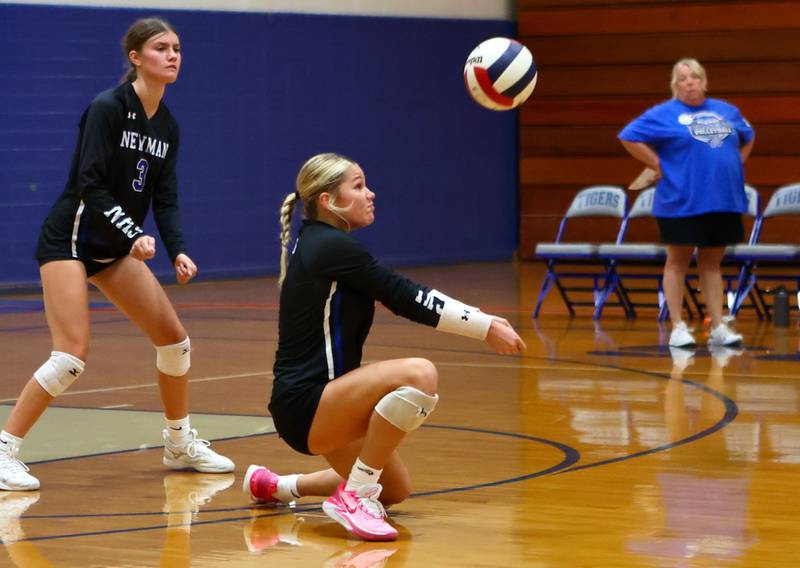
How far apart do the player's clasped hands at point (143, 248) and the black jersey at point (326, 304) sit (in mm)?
657

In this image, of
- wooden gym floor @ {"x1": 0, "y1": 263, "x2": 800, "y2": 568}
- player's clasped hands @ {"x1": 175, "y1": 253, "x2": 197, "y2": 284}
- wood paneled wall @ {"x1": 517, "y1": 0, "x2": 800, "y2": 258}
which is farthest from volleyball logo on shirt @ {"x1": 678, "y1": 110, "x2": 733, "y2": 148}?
wood paneled wall @ {"x1": 517, "y1": 0, "x2": 800, "y2": 258}

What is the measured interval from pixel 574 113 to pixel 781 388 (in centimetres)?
1017

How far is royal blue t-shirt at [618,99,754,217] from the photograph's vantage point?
33.2 ft

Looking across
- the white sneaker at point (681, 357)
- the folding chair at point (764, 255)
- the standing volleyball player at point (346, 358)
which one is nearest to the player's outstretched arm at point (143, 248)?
the standing volleyball player at point (346, 358)

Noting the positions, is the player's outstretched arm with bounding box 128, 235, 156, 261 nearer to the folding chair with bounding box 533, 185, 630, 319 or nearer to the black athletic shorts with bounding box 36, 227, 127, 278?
the black athletic shorts with bounding box 36, 227, 127, 278

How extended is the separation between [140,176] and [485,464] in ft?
5.52

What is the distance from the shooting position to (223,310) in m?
12.9

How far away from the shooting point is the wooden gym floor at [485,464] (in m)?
4.65

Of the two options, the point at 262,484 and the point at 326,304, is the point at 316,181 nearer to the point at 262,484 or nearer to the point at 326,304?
the point at 326,304

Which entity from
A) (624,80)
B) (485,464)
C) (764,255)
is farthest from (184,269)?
(624,80)

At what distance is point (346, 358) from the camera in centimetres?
504

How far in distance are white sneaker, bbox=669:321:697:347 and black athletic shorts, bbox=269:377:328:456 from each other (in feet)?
17.3

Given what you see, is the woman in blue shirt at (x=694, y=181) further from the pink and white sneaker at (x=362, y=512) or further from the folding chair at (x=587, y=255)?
the pink and white sneaker at (x=362, y=512)

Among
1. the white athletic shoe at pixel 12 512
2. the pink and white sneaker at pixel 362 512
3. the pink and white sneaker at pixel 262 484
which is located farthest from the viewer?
the pink and white sneaker at pixel 262 484
